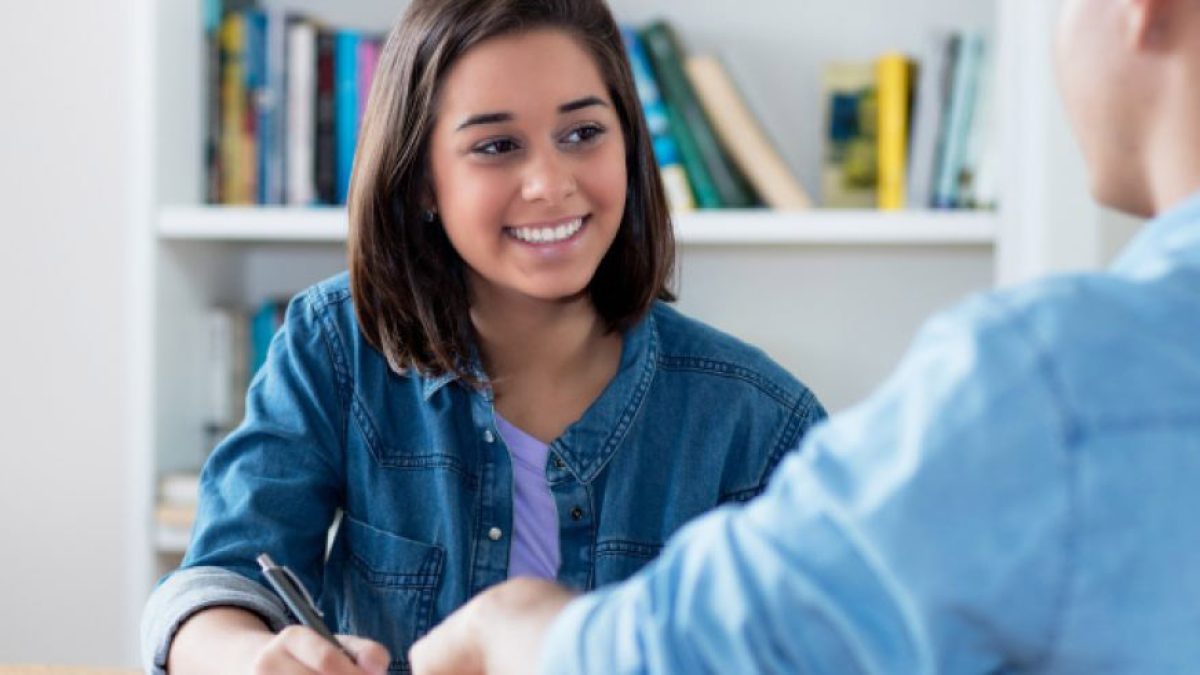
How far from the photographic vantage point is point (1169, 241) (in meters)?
0.60

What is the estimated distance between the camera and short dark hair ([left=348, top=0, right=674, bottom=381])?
4.54ft

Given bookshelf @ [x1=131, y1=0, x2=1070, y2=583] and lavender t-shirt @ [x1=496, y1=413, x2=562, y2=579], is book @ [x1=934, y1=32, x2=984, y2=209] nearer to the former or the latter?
bookshelf @ [x1=131, y1=0, x2=1070, y2=583]

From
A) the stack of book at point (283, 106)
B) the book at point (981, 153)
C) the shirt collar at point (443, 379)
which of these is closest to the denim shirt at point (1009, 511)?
the shirt collar at point (443, 379)

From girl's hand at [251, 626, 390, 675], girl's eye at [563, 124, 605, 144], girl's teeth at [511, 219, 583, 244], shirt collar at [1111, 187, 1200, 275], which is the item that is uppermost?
girl's eye at [563, 124, 605, 144]

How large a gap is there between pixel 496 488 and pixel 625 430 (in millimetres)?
128

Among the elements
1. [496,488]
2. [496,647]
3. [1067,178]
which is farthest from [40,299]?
[496,647]

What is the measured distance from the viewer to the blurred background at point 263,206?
2.42 meters

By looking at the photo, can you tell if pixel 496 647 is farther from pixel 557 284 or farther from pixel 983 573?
pixel 557 284

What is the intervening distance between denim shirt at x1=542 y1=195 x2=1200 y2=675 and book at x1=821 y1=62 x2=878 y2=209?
6.34 feet

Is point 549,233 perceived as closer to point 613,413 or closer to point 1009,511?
point 613,413

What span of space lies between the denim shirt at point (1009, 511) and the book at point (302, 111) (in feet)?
6.76

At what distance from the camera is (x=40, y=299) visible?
2.63 metres

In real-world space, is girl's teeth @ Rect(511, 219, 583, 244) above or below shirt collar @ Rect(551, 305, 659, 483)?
above

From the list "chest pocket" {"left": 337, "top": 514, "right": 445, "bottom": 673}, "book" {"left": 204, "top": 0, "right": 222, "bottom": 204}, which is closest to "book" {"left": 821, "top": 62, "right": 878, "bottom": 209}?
"book" {"left": 204, "top": 0, "right": 222, "bottom": 204}
